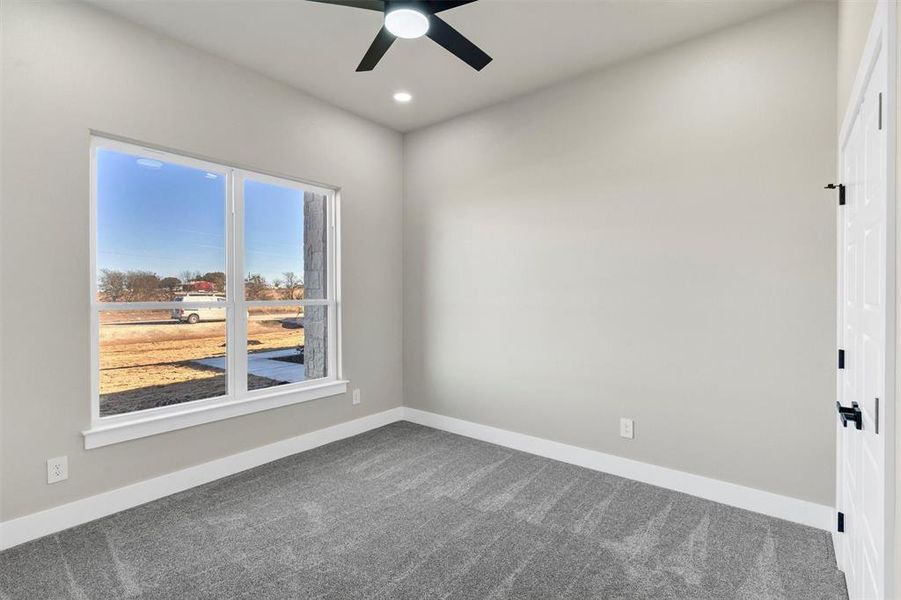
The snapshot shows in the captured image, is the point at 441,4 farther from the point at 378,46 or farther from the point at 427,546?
the point at 427,546

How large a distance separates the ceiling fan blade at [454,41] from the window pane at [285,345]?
2340mm

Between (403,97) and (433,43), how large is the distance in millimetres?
828

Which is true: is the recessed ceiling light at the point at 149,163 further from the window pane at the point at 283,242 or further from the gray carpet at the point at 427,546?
the gray carpet at the point at 427,546

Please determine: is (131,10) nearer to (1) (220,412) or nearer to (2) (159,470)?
(1) (220,412)

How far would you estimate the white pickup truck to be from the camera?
3045 millimetres

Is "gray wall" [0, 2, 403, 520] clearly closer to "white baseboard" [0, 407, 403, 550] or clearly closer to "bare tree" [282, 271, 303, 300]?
"white baseboard" [0, 407, 403, 550]

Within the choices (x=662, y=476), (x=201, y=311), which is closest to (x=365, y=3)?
(x=201, y=311)

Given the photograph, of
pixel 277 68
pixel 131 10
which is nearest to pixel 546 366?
pixel 277 68

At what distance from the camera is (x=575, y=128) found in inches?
132

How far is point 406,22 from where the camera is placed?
82.8 inches

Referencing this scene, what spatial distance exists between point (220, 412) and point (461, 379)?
1.96 m

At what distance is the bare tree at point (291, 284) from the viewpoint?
3.69 m

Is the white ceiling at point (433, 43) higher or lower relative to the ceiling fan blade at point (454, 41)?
higher

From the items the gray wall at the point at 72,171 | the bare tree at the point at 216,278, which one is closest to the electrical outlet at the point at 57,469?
the gray wall at the point at 72,171
